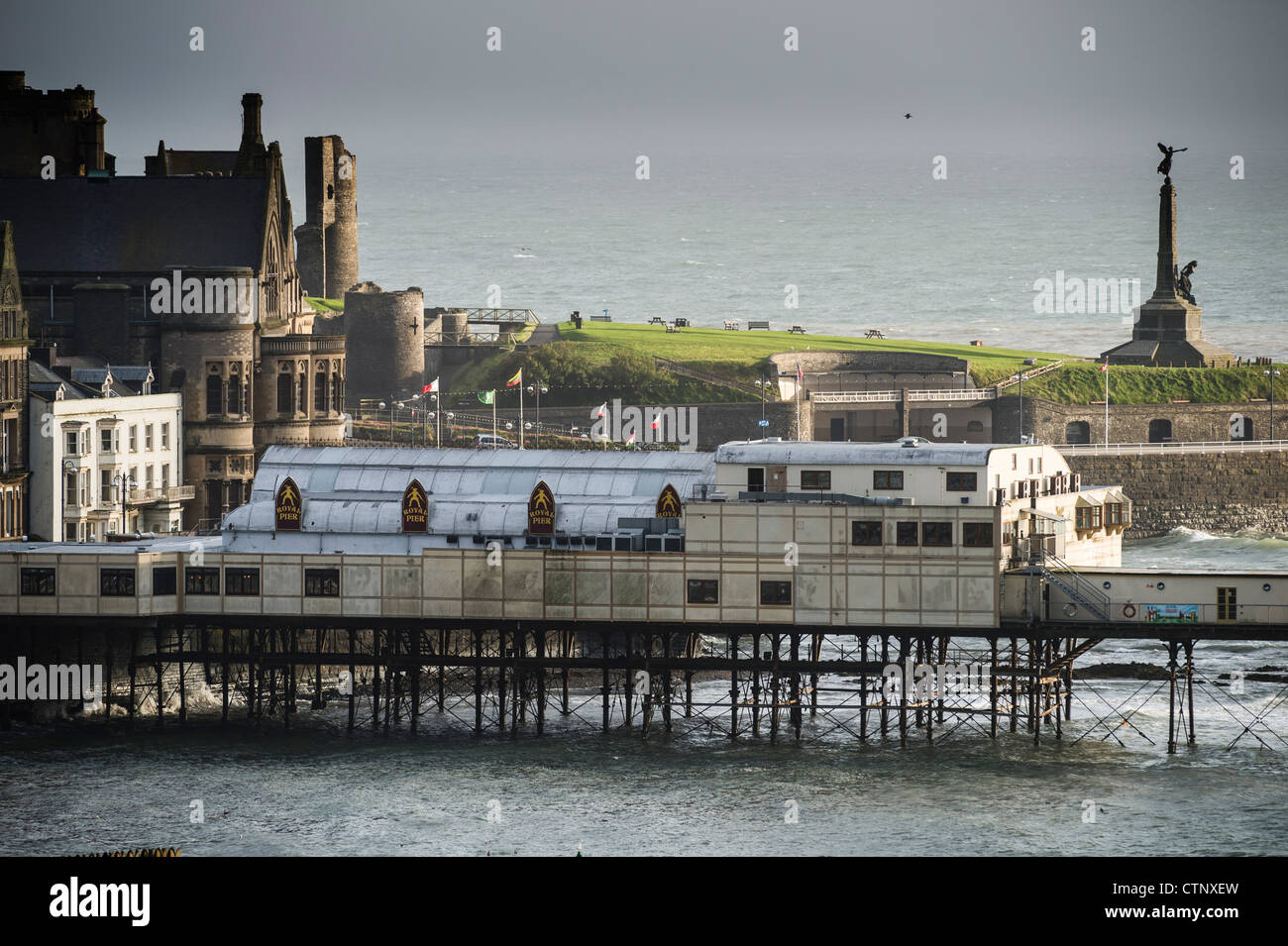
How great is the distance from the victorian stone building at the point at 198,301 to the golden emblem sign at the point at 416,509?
33.8 meters

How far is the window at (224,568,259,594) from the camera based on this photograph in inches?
3890

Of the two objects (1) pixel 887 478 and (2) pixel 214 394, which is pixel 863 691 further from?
(2) pixel 214 394

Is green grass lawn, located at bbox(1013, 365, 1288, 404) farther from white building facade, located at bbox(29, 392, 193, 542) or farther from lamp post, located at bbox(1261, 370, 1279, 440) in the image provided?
white building facade, located at bbox(29, 392, 193, 542)

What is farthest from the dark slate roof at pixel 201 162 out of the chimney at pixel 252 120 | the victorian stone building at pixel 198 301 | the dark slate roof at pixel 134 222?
the dark slate roof at pixel 134 222

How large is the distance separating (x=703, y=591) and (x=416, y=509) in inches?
504

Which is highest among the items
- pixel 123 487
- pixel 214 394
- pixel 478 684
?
pixel 214 394

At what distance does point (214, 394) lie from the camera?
452ft

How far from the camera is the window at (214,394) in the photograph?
137250mm

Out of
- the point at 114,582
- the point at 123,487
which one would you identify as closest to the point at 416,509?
the point at 114,582

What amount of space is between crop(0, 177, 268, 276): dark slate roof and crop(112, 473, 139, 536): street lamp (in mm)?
18722

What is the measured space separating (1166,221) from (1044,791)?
357ft

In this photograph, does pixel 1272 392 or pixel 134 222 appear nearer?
pixel 134 222

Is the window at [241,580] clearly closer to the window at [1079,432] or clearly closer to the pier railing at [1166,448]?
the pier railing at [1166,448]
